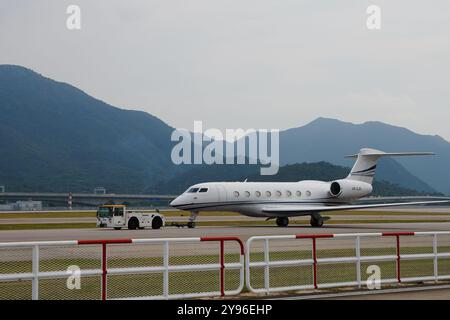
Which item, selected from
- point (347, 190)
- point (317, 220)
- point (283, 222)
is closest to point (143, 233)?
point (283, 222)

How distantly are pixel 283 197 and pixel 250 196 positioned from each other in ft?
11.8

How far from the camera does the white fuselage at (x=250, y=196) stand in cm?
5097

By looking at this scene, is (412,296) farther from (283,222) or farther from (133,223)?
(283,222)

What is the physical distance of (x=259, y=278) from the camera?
781 inches

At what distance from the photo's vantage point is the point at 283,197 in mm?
56031

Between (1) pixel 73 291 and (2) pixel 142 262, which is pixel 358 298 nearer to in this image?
(1) pixel 73 291

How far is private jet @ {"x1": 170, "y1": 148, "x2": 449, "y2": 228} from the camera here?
5119 cm

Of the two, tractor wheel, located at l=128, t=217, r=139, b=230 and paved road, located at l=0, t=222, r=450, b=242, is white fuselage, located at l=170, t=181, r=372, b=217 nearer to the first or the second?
paved road, located at l=0, t=222, r=450, b=242

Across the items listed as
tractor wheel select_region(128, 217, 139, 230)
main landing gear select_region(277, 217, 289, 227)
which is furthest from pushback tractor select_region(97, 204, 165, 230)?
main landing gear select_region(277, 217, 289, 227)
